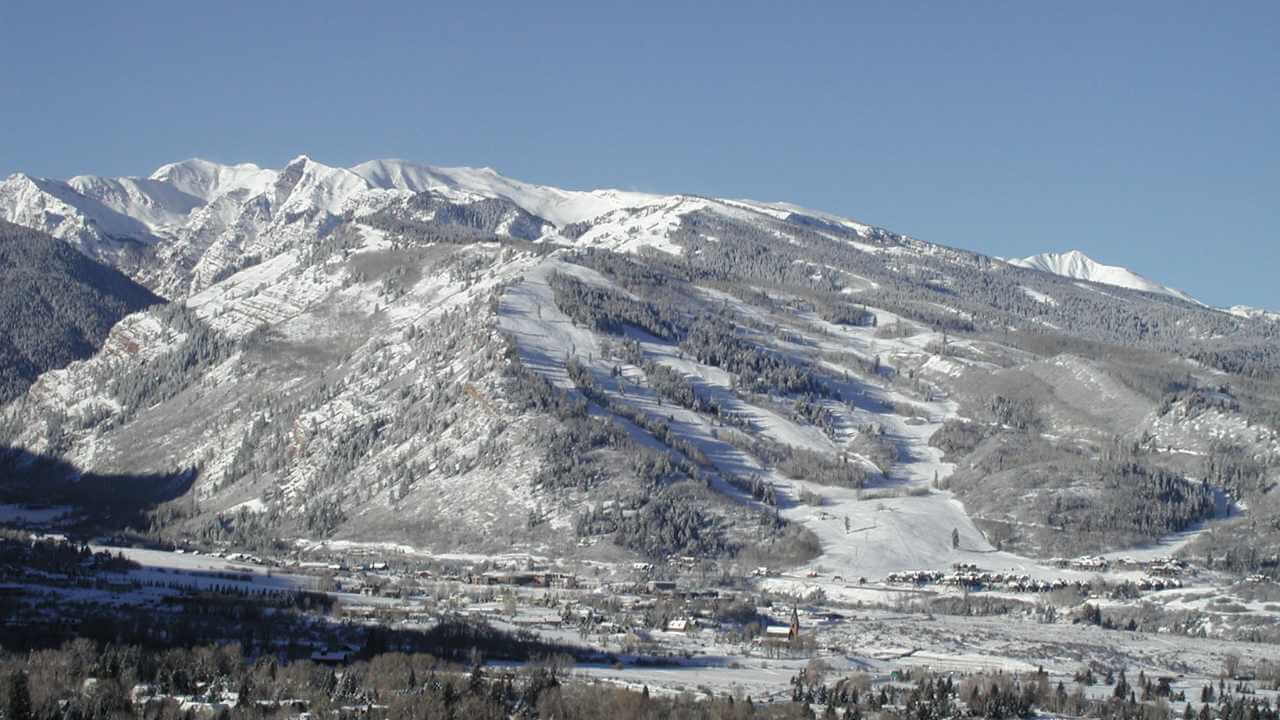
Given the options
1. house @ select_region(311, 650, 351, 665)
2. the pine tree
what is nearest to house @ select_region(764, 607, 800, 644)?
house @ select_region(311, 650, 351, 665)

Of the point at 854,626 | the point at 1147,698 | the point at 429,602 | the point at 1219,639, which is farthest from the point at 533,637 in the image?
the point at 1219,639

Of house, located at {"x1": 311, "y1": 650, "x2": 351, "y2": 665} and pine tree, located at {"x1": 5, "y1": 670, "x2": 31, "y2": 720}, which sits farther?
house, located at {"x1": 311, "y1": 650, "x2": 351, "y2": 665}

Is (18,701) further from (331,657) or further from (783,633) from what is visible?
(783,633)

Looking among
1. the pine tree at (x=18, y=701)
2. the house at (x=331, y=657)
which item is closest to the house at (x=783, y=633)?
the house at (x=331, y=657)

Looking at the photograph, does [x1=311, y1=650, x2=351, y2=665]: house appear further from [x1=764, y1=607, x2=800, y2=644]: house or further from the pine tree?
[x1=764, y1=607, x2=800, y2=644]: house

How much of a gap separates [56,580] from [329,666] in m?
60.4

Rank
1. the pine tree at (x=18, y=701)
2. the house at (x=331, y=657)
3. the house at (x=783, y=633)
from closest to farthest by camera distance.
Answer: the pine tree at (x=18, y=701), the house at (x=331, y=657), the house at (x=783, y=633)

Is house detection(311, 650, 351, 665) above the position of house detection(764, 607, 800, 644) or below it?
below

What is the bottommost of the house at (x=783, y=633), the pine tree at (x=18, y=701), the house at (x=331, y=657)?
the pine tree at (x=18, y=701)

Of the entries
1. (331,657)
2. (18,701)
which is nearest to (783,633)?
(331,657)

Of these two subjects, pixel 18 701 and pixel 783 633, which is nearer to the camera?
pixel 18 701

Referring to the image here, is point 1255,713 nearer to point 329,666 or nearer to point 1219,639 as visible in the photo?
point 1219,639

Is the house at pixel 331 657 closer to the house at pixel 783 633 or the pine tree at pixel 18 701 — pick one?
the pine tree at pixel 18 701

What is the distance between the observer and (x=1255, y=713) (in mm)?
138250
